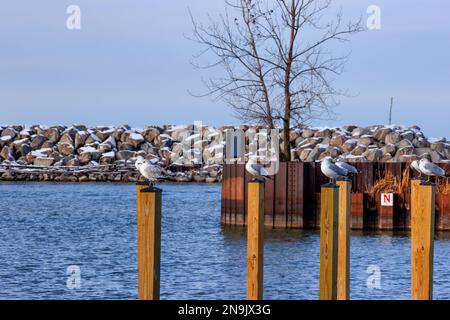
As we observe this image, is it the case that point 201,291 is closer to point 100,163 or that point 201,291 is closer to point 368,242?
point 368,242

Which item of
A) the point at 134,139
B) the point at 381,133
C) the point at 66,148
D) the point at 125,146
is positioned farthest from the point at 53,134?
the point at 381,133

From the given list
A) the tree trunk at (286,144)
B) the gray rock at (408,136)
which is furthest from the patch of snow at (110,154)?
the tree trunk at (286,144)

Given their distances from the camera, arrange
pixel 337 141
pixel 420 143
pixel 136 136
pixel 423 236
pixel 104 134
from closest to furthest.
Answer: pixel 423 236 → pixel 420 143 → pixel 337 141 → pixel 104 134 → pixel 136 136

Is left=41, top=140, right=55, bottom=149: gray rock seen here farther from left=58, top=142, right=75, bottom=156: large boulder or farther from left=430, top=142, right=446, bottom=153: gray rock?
left=430, top=142, right=446, bottom=153: gray rock

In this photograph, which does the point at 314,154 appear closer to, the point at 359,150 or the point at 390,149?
the point at 359,150

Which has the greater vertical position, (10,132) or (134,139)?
(10,132)

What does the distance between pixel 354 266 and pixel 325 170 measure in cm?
485

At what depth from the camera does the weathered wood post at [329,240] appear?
538 inches

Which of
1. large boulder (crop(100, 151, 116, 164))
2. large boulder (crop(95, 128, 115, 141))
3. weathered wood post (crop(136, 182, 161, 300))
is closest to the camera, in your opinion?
weathered wood post (crop(136, 182, 161, 300))

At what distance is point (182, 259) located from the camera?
1137 inches

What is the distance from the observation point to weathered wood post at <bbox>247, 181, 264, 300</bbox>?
13.1 metres

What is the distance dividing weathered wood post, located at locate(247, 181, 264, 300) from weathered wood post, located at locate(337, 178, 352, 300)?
2251mm

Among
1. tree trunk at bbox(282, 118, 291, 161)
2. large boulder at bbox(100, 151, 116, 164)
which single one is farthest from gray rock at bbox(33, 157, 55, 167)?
tree trunk at bbox(282, 118, 291, 161)

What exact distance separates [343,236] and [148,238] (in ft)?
14.6
